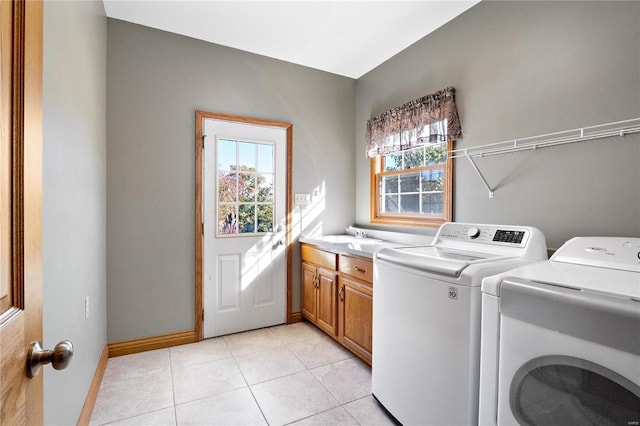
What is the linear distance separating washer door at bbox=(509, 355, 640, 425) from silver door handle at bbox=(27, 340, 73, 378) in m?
1.28

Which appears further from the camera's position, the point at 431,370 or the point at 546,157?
the point at 546,157

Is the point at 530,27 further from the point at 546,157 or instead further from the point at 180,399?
the point at 180,399

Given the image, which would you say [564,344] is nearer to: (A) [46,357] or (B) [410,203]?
(A) [46,357]

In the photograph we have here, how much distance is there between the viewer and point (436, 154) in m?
2.61

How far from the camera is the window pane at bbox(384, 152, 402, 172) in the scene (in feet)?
9.89

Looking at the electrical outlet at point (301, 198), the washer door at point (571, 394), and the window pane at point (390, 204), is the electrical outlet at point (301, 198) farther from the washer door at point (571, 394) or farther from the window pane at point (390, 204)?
the washer door at point (571, 394)

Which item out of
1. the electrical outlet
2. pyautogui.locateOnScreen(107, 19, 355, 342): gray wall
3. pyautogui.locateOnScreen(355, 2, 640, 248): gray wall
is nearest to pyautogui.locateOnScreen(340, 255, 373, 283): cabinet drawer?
pyautogui.locateOnScreen(355, 2, 640, 248): gray wall

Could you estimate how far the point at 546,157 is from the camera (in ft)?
6.08

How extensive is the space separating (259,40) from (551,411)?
300 centimetres

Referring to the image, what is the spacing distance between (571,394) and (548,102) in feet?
5.17

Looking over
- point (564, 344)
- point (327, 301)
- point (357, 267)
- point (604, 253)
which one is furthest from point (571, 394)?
point (327, 301)

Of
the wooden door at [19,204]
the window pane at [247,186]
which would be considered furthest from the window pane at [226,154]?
the wooden door at [19,204]

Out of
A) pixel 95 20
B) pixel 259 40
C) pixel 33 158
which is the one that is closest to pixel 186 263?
pixel 95 20

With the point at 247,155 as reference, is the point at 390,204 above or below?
below
